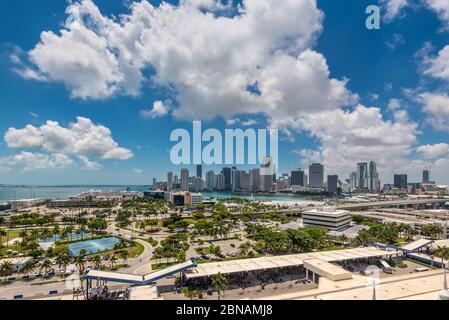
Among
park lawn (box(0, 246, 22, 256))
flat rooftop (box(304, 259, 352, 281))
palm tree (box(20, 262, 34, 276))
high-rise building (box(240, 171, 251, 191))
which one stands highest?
high-rise building (box(240, 171, 251, 191))

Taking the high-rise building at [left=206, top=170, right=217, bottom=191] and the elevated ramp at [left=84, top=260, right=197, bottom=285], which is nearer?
the elevated ramp at [left=84, top=260, right=197, bottom=285]

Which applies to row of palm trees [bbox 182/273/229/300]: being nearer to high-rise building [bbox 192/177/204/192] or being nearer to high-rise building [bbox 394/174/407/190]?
high-rise building [bbox 192/177/204/192]

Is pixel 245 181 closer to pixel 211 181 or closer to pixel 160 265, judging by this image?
pixel 211 181

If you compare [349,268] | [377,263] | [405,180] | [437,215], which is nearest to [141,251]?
[349,268]

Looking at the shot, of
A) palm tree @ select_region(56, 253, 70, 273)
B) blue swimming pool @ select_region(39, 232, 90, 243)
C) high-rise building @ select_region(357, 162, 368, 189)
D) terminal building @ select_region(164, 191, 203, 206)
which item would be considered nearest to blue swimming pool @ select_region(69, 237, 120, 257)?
blue swimming pool @ select_region(39, 232, 90, 243)

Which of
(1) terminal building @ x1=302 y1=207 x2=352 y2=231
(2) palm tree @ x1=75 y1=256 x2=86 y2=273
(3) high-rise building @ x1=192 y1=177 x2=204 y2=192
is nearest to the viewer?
(2) palm tree @ x1=75 y1=256 x2=86 y2=273

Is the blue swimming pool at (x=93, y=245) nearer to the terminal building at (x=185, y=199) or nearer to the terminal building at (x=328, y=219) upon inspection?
the terminal building at (x=328, y=219)
